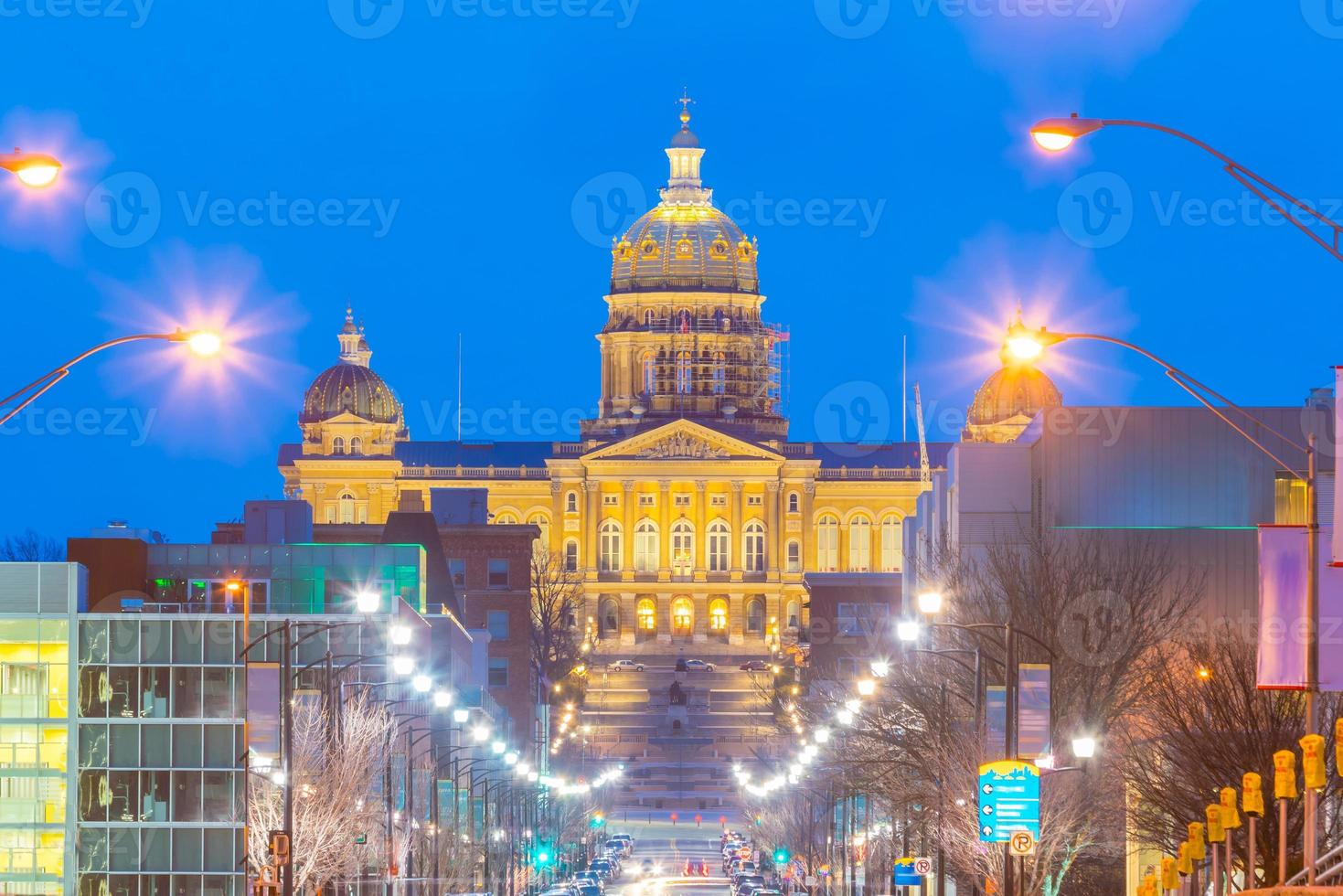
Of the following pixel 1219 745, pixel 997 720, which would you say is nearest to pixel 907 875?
pixel 1219 745

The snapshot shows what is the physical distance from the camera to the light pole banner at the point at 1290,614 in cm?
3241

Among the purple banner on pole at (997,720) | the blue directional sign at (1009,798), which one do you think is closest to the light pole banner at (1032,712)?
the blue directional sign at (1009,798)

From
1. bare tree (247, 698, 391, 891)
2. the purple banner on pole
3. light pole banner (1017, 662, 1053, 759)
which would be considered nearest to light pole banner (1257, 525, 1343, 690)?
light pole banner (1017, 662, 1053, 759)

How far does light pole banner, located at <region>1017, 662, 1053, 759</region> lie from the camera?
44406mm

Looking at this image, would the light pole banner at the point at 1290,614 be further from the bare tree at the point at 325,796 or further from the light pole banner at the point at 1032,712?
the bare tree at the point at 325,796

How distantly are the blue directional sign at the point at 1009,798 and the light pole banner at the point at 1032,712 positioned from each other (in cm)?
48

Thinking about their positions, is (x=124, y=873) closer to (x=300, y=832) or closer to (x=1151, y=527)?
(x=300, y=832)

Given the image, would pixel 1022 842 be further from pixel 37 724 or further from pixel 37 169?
pixel 37 724

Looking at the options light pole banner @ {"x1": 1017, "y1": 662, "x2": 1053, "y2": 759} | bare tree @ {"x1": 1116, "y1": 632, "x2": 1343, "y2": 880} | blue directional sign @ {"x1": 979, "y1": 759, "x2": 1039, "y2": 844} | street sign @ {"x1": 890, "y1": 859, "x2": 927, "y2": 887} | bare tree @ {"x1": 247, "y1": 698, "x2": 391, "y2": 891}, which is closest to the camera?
blue directional sign @ {"x1": 979, "y1": 759, "x2": 1039, "y2": 844}

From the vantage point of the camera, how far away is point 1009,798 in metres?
44.0

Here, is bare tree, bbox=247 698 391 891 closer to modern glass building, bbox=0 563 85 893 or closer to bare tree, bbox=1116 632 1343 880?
A: modern glass building, bbox=0 563 85 893

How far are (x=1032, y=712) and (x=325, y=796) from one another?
68.6ft

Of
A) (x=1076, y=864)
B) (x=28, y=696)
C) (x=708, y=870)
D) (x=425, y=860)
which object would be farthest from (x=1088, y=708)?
(x=708, y=870)

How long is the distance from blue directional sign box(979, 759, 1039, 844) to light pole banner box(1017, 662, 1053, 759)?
48 cm
